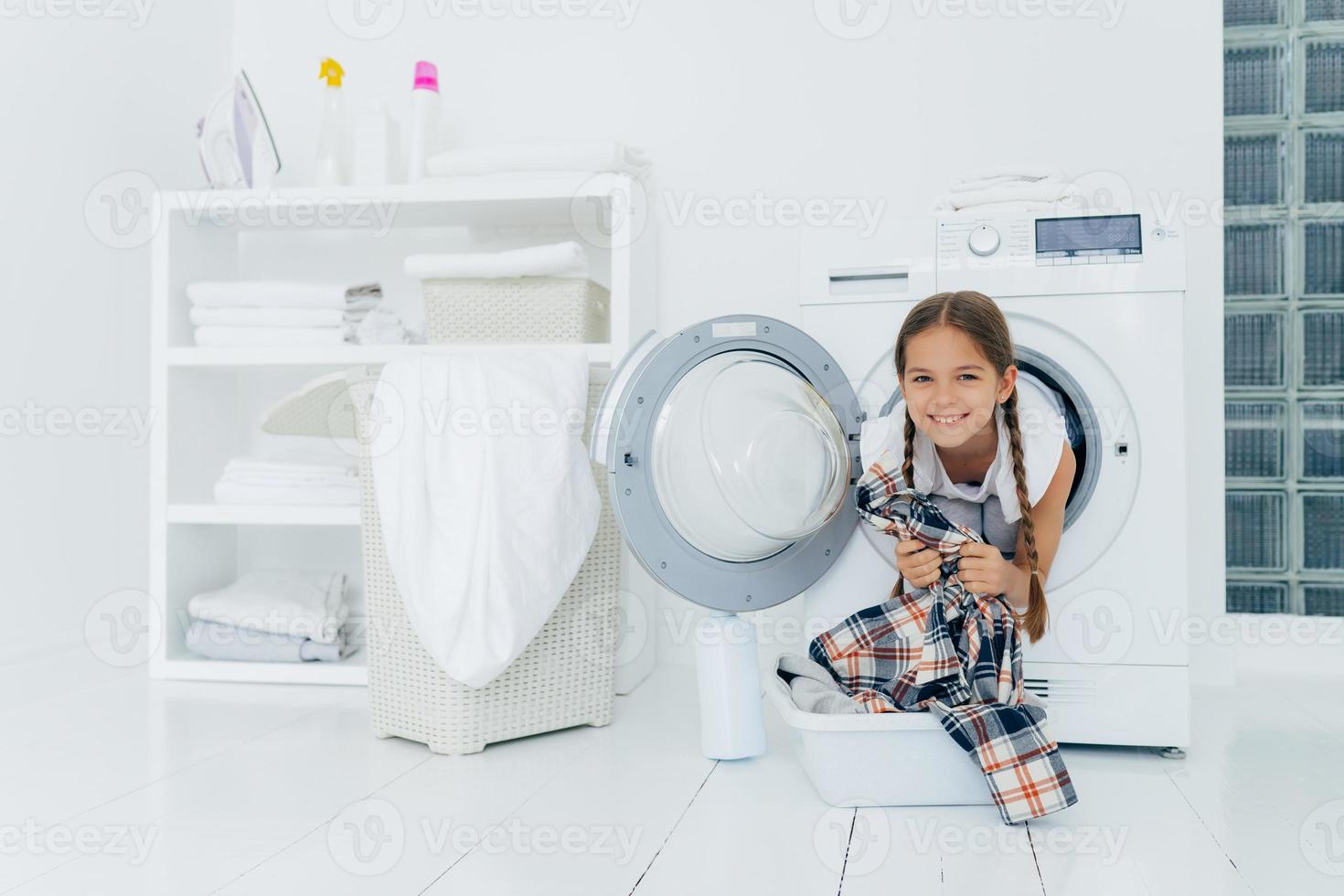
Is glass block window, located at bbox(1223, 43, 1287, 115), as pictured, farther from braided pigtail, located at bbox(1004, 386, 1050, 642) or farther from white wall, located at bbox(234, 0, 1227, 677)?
braided pigtail, located at bbox(1004, 386, 1050, 642)

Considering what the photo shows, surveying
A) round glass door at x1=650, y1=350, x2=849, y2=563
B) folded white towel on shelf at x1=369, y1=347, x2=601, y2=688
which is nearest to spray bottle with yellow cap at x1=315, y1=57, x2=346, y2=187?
folded white towel on shelf at x1=369, y1=347, x2=601, y2=688

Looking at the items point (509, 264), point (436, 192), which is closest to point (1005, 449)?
point (509, 264)

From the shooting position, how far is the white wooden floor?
3.71 ft

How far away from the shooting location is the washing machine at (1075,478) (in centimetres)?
154

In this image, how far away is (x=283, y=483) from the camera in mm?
2164

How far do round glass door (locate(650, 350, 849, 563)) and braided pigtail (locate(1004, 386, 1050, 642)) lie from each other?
0.82 ft

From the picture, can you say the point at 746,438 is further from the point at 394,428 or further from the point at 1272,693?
the point at 1272,693

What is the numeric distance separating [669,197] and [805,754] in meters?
1.39

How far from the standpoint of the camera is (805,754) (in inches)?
56.4

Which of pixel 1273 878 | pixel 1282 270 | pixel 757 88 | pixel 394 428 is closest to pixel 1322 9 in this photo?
pixel 1282 270

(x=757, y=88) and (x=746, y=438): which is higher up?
(x=757, y=88)

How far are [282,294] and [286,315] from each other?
0.04 meters

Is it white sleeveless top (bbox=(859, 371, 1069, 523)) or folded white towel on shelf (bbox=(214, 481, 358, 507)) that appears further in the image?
folded white towel on shelf (bbox=(214, 481, 358, 507))

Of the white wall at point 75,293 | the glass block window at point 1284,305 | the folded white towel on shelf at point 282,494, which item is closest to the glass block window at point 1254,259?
the glass block window at point 1284,305
